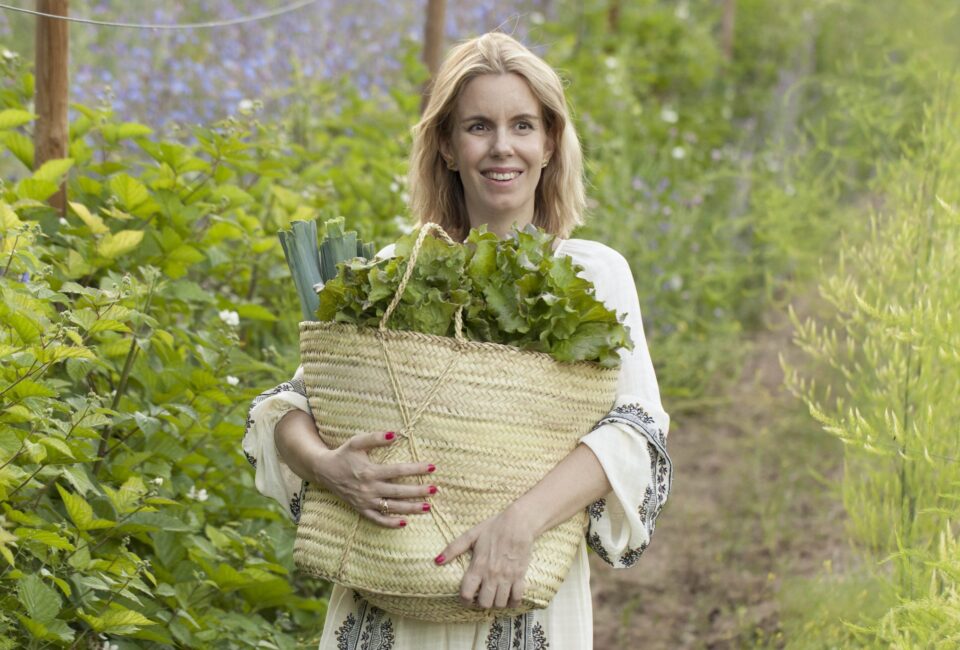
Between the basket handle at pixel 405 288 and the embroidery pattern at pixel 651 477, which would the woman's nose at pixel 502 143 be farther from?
the embroidery pattern at pixel 651 477

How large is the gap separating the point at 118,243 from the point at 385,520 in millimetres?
1150

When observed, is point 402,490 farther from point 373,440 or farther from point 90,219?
point 90,219

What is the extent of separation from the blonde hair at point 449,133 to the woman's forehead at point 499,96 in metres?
0.01

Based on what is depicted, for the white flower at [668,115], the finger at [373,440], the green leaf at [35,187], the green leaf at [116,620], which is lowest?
the green leaf at [116,620]

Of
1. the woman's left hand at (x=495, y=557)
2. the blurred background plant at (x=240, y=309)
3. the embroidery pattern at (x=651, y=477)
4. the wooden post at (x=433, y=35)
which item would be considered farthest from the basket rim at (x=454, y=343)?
the wooden post at (x=433, y=35)

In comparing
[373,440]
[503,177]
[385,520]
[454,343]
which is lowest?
[385,520]

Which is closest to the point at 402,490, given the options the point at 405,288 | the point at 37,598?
the point at 405,288

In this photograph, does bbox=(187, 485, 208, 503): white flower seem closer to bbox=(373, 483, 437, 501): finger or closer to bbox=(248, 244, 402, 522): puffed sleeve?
bbox=(248, 244, 402, 522): puffed sleeve

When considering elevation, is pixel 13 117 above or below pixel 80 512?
above

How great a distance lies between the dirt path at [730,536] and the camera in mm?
3846

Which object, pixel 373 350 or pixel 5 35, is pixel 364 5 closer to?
pixel 5 35

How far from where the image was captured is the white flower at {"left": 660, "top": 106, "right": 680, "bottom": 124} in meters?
6.79

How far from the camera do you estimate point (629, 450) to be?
1.83 metres

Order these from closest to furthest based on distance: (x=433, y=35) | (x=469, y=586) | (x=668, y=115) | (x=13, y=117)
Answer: (x=469, y=586), (x=13, y=117), (x=433, y=35), (x=668, y=115)
